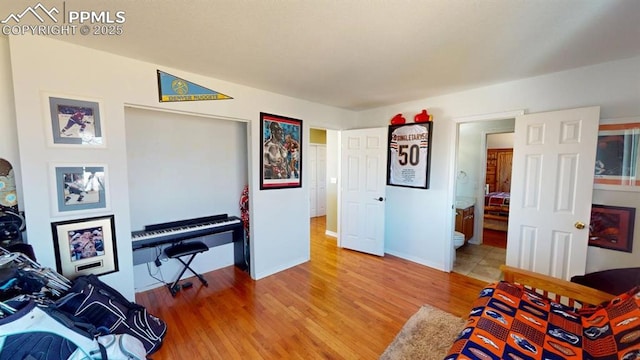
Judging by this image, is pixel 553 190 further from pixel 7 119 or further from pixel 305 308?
pixel 7 119

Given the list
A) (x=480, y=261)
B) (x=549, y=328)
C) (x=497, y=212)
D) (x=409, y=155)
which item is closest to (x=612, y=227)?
(x=549, y=328)

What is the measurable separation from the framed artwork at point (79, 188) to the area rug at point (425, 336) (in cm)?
260

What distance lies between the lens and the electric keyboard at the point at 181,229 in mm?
2640

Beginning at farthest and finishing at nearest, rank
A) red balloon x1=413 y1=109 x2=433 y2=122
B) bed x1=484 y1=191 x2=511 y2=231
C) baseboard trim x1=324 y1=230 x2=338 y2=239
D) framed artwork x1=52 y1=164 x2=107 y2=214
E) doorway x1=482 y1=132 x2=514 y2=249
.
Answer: doorway x1=482 y1=132 x2=514 y2=249 → bed x1=484 y1=191 x2=511 y2=231 → baseboard trim x1=324 y1=230 x2=338 y2=239 → red balloon x1=413 y1=109 x2=433 y2=122 → framed artwork x1=52 y1=164 x2=107 y2=214

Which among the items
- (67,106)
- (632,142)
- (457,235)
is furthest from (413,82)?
(67,106)

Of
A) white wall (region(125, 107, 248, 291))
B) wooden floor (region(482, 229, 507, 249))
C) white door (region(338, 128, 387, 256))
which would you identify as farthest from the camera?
wooden floor (region(482, 229, 507, 249))

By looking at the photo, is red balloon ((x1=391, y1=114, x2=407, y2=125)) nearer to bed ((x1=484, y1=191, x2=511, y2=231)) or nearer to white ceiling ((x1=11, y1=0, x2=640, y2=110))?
white ceiling ((x1=11, y1=0, x2=640, y2=110))

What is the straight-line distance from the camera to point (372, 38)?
1.79m

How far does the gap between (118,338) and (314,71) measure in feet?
8.43

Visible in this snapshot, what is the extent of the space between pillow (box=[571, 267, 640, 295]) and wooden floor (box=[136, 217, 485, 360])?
3.20ft

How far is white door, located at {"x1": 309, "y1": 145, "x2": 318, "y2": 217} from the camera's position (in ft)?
20.7

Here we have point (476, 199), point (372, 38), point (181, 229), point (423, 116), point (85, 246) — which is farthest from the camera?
point (476, 199)

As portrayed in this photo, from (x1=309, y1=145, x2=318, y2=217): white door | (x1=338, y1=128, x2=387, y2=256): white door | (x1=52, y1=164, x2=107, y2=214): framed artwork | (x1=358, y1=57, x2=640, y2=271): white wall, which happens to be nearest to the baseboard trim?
(x1=338, y1=128, x2=387, y2=256): white door

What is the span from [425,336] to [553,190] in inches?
74.5
